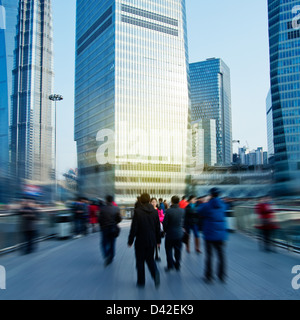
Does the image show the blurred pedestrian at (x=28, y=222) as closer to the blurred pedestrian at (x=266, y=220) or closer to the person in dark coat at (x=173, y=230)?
the person in dark coat at (x=173, y=230)

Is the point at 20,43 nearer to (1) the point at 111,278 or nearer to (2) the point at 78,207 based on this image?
(2) the point at 78,207

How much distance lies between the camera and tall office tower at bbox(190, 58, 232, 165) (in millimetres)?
169875

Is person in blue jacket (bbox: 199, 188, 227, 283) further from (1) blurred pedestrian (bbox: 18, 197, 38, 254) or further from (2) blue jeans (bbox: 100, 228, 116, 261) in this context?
(1) blurred pedestrian (bbox: 18, 197, 38, 254)

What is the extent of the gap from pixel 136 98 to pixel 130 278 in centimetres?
8529

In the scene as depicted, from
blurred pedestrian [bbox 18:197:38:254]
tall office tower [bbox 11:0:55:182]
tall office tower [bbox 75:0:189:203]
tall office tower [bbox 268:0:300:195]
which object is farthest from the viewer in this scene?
tall office tower [bbox 75:0:189:203]

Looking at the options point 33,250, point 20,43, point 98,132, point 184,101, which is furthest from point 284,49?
point 33,250

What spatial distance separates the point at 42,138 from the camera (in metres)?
127

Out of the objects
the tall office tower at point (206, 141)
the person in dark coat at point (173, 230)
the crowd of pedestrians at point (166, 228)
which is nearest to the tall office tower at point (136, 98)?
the tall office tower at point (206, 141)

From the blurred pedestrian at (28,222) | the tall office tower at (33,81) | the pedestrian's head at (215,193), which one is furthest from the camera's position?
the tall office tower at (33,81)

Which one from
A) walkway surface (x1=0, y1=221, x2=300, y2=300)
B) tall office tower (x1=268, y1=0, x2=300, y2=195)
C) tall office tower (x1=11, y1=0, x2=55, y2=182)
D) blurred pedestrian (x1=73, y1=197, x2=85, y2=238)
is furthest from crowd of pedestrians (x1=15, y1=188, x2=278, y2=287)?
tall office tower (x1=11, y1=0, x2=55, y2=182)

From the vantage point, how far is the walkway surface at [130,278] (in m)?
5.02

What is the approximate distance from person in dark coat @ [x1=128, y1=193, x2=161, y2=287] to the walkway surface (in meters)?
0.26

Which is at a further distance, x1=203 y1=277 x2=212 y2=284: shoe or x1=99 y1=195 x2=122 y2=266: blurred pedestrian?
x1=99 y1=195 x2=122 y2=266: blurred pedestrian

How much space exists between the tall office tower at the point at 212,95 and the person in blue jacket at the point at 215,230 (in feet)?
520
